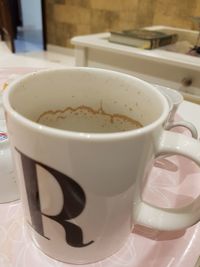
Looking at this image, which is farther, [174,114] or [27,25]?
[27,25]

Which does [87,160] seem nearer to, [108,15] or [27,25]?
[108,15]

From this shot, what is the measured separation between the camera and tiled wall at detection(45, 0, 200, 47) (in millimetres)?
1463

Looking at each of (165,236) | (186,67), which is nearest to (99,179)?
(165,236)

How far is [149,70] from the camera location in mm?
970

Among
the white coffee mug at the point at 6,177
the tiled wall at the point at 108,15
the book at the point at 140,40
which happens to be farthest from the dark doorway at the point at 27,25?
the white coffee mug at the point at 6,177

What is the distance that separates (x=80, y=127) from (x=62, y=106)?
0.03 metres

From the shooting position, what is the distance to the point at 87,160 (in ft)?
0.57

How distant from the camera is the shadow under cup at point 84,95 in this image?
0.77ft

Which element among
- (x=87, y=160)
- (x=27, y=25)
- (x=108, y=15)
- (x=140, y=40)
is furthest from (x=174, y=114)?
(x=27, y=25)

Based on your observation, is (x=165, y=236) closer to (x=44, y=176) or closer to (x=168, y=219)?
(x=168, y=219)

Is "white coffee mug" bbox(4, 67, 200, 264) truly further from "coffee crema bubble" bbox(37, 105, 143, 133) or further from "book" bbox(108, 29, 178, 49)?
"book" bbox(108, 29, 178, 49)

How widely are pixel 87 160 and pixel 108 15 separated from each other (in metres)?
1.74

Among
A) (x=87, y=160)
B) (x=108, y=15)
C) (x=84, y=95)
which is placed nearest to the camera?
(x=87, y=160)

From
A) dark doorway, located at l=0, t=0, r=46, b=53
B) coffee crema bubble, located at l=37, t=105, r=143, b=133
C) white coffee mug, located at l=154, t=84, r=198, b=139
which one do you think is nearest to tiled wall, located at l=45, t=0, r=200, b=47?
dark doorway, located at l=0, t=0, r=46, b=53
